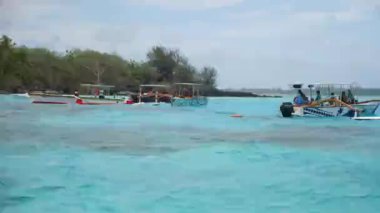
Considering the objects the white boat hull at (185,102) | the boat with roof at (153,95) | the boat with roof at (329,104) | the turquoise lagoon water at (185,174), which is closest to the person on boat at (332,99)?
the boat with roof at (329,104)

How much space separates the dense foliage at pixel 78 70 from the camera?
3908mm

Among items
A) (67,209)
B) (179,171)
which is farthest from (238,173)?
(67,209)

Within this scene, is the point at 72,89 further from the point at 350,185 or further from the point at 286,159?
the point at 350,185

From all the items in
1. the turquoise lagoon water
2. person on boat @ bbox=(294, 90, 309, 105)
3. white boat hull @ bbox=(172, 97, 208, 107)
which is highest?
person on boat @ bbox=(294, 90, 309, 105)

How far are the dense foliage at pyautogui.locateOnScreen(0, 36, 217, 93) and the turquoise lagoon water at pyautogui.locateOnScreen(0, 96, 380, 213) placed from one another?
0.53 m

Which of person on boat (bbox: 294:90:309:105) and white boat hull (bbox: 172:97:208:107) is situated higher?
person on boat (bbox: 294:90:309:105)

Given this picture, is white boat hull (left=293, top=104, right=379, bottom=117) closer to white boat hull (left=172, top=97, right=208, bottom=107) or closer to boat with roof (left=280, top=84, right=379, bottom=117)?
boat with roof (left=280, top=84, right=379, bottom=117)

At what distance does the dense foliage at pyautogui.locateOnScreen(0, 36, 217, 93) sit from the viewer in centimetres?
391

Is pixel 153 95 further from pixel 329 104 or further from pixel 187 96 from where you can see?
pixel 329 104

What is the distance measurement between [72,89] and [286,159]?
6.44 meters

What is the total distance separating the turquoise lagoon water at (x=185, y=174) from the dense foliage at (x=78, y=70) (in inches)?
20.9

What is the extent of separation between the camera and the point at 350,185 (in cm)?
323

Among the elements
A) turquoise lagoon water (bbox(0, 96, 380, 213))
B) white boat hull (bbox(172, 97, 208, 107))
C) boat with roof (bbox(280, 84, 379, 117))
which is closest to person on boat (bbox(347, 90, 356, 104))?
boat with roof (bbox(280, 84, 379, 117))

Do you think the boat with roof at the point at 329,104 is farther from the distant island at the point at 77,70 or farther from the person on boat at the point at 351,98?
the distant island at the point at 77,70
